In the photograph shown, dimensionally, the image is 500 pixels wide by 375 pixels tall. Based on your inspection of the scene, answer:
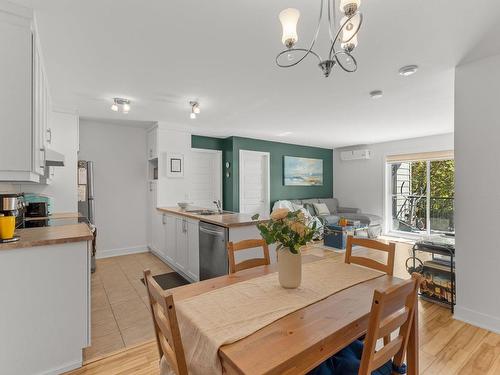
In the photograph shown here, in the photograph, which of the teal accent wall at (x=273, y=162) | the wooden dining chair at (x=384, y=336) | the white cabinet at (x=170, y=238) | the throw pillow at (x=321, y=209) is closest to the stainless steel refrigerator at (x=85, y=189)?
the white cabinet at (x=170, y=238)

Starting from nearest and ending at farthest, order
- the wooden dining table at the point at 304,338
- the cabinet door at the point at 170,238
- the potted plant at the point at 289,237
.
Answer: the wooden dining table at the point at 304,338
the potted plant at the point at 289,237
the cabinet door at the point at 170,238

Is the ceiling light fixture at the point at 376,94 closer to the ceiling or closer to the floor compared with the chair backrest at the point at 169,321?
closer to the ceiling

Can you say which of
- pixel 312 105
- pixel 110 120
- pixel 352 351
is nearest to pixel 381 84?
pixel 312 105

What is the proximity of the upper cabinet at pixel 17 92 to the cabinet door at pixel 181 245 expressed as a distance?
204cm

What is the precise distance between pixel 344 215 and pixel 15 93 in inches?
261

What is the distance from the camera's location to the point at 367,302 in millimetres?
Answer: 1280

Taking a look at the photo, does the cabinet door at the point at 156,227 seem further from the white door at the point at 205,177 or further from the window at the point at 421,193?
the window at the point at 421,193

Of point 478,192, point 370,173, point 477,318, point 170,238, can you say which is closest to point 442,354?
point 477,318

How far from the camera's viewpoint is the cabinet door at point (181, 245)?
141 inches

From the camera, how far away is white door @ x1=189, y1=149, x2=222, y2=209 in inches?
217

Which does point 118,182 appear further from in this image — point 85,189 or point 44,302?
point 44,302

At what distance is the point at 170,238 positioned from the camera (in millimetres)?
4059

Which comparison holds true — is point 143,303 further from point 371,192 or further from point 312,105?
point 371,192

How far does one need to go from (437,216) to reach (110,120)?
7.17m
